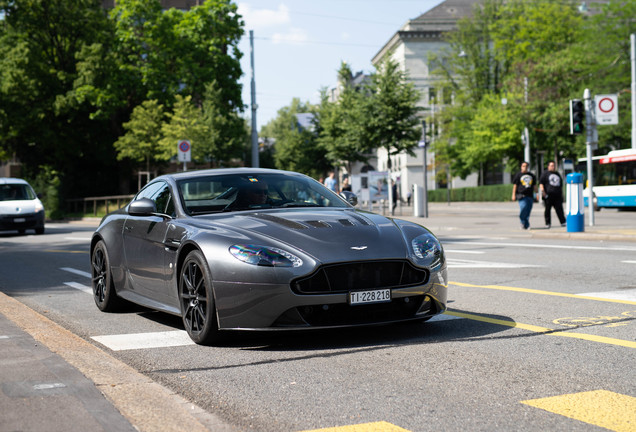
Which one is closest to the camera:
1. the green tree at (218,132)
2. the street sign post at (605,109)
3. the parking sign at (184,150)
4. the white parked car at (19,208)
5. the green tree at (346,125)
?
the street sign post at (605,109)

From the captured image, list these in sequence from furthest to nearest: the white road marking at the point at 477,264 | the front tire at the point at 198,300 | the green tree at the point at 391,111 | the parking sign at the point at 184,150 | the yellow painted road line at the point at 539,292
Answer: the green tree at the point at 391,111 < the parking sign at the point at 184,150 < the white road marking at the point at 477,264 < the yellow painted road line at the point at 539,292 < the front tire at the point at 198,300

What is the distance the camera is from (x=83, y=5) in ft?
166

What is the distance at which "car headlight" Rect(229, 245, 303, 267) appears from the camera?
5695 millimetres

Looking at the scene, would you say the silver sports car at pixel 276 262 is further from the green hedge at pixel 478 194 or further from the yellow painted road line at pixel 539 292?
the green hedge at pixel 478 194

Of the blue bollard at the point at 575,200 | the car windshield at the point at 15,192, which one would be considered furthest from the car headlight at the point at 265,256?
the car windshield at the point at 15,192

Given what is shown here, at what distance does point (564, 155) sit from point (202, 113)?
24.4 metres

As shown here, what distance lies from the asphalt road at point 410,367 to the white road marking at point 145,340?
0.02 meters

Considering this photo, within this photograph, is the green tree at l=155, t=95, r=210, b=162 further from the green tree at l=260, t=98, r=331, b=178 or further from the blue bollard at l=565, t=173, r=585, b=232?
the blue bollard at l=565, t=173, r=585, b=232

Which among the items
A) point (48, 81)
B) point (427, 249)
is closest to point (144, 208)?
point (427, 249)

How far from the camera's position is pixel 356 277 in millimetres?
5781

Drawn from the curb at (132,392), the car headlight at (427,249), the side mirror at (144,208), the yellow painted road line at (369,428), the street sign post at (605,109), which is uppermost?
the street sign post at (605,109)

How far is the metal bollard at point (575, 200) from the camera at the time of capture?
1909cm

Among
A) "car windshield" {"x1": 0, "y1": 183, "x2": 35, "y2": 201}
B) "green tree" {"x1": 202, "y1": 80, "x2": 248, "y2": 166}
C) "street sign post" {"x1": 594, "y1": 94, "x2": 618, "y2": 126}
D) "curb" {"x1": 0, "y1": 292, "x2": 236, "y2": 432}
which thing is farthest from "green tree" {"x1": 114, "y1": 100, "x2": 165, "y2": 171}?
"curb" {"x1": 0, "y1": 292, "x2": 236, "y2": 432}

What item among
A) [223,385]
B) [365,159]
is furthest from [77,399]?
[365,159]
